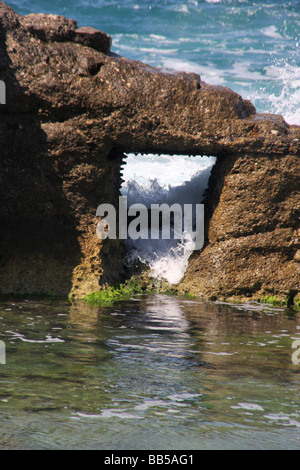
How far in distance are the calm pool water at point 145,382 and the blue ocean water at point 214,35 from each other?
72.3 feet

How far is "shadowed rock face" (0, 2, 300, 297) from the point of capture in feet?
29.2

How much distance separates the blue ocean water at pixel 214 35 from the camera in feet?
91.4

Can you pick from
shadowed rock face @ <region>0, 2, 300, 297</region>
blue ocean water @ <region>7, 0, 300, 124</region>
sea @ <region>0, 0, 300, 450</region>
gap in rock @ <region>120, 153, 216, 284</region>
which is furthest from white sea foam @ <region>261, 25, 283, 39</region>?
shadowed rock face @ <region>0, 2, 300, 297</region>

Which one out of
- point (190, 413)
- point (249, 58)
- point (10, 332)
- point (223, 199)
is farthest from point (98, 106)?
point (249, 58)

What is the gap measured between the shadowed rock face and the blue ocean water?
18.6m

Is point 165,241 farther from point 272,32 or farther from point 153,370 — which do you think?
point 272,32

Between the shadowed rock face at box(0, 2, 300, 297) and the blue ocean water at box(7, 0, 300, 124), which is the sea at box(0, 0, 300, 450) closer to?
the shadowed rock face at box(0, 2, 300, 297)

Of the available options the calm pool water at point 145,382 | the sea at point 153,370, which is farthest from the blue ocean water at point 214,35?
the calm pool water at point 145,382

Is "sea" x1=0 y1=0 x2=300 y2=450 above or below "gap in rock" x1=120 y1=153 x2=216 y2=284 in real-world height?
below

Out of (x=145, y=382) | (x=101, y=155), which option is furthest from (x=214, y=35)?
(x=145, y=382)

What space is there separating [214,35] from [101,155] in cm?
2159

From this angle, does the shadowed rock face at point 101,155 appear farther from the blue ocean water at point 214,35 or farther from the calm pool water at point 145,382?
the blue ocean water at point 214,35

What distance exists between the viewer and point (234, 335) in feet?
22.6

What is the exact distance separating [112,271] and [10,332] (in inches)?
145
